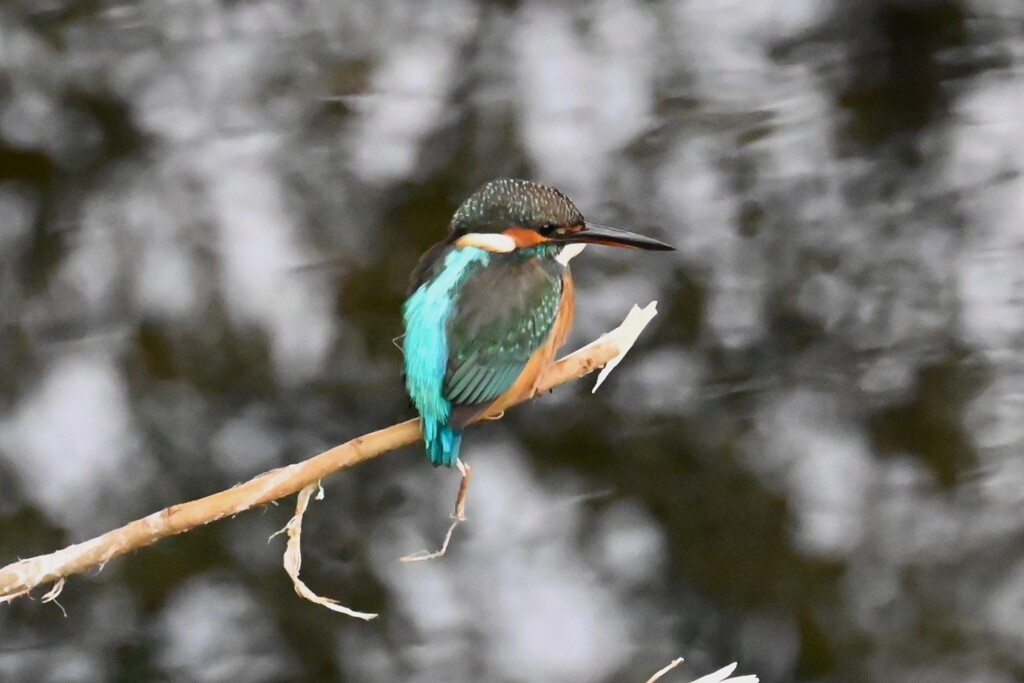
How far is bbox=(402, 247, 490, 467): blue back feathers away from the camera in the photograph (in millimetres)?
1686

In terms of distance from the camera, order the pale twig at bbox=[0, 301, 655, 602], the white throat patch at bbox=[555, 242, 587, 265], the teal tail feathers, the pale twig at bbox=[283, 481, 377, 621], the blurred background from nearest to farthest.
Answer: the pale twig at bbox=[0, 301, 655, 602] < the pale twig at bbox=[283, 481, 377, 621] < the teal tail feathers < the white throat patch at bbox=[555, 242, 587, 265] < the blurred background

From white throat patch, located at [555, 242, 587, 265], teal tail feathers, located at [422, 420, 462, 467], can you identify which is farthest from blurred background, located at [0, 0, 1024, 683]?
teal tail feathers, located at [422, 420, 462, 467]

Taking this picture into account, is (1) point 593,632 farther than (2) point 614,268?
Yes

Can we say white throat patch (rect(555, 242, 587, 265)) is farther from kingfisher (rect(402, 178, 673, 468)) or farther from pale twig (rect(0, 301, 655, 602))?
pale twig (rect(0, 301, 655, 602))

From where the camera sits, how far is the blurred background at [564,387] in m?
3.40

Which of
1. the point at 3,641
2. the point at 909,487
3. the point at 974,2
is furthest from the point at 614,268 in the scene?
the point at 3,641

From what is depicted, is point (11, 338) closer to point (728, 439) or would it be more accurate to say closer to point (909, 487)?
point (728, 439)

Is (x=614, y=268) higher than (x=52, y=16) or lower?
lower

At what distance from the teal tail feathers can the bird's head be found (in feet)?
0.98

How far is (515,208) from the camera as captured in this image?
1792 millimetres

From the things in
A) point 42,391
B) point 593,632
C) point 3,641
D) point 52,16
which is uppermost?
point 52,16

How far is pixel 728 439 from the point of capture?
3.48 m

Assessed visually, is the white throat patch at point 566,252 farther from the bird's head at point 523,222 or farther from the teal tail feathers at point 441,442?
the teal tail feathers at point 441,442

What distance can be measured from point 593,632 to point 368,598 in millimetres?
668
